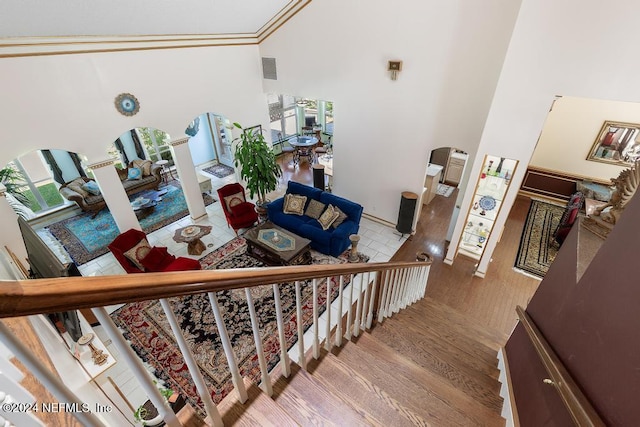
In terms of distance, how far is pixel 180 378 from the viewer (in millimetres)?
3643

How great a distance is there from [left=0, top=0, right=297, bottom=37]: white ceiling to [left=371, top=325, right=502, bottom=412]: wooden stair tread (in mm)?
5088

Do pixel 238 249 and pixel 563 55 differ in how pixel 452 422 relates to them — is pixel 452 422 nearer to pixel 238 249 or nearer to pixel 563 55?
pixel 563 55

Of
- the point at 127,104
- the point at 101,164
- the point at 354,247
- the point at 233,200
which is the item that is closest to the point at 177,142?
the point at 127,104

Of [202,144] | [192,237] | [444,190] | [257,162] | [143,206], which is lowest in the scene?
[444,190]

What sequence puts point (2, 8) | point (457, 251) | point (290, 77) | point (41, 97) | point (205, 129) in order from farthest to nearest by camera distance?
point (205, 129)
point (290, 77)
point (457, 251)
point (41, 97)
point (2, 8)

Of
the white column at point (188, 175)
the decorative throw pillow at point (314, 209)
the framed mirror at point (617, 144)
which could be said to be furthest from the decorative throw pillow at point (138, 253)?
the framed mirror at point (617, 144)

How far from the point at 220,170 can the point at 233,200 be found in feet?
11.7

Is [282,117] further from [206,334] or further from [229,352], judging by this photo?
[229,352]

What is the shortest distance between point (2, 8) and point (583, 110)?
978cm

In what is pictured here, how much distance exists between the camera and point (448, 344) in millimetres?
3043

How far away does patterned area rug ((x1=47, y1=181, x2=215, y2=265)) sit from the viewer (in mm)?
6043

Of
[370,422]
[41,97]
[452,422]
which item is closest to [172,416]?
[370,422]

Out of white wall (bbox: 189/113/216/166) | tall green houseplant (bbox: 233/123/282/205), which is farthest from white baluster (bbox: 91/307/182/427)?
white wall (bbox: 189/113/216/166)

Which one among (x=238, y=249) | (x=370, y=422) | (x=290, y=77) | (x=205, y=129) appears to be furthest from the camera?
(x=205, y=129)
